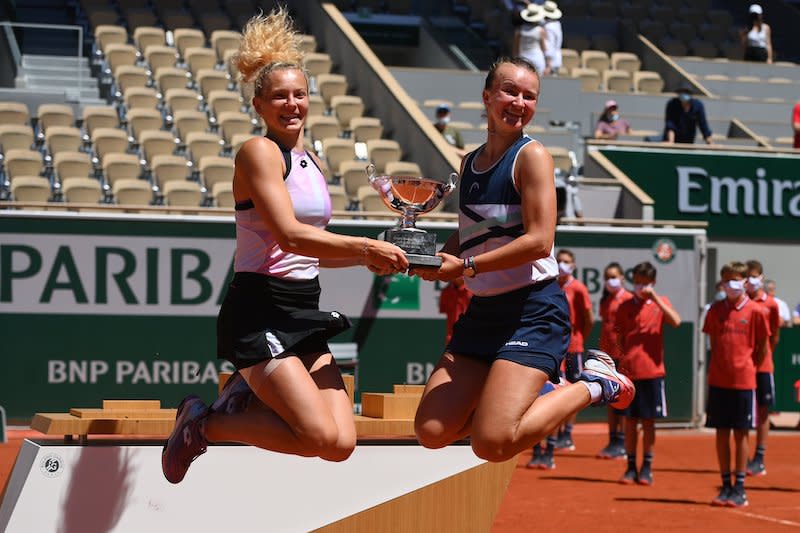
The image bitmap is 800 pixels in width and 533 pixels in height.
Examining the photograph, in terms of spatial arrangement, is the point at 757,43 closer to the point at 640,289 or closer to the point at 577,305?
the point at 577,305

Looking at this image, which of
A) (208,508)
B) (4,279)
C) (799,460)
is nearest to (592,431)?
(799,460)

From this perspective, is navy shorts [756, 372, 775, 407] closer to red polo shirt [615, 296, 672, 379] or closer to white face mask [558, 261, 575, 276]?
red polo shirt [615, 296, 672, 379]

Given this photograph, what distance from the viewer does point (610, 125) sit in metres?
20.1

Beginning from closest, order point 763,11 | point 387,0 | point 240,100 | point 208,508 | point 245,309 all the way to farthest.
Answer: point 245,309 → point 208,508 → point 240,100 → point 387,0 → point 763,11

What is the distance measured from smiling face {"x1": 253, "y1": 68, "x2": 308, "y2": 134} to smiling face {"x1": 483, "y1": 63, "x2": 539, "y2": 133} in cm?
88

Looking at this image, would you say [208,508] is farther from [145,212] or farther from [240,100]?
[240,100]

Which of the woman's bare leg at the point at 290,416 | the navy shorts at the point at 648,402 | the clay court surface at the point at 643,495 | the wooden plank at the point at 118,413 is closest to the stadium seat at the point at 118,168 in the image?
the clay court surface at the point at 643,495

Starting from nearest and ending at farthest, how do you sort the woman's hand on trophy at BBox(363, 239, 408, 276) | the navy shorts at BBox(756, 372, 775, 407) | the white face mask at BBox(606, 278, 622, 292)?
the woman's hand on trophy at BBox(363, 239, 408, 276) → the navy shorts at BBox(756, 372, 775, 407) → the white face mask at BBox(606, 278, 622, 292)

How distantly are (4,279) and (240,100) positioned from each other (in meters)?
6.88

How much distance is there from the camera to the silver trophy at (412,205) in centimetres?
625

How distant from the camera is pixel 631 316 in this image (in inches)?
490

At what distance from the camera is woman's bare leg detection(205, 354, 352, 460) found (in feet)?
20.2

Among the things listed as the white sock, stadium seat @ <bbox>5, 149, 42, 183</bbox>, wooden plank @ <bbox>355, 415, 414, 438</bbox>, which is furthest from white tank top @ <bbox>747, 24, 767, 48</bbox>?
the white sock

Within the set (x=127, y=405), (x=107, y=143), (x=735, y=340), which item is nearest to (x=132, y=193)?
(x=107, y=143)
